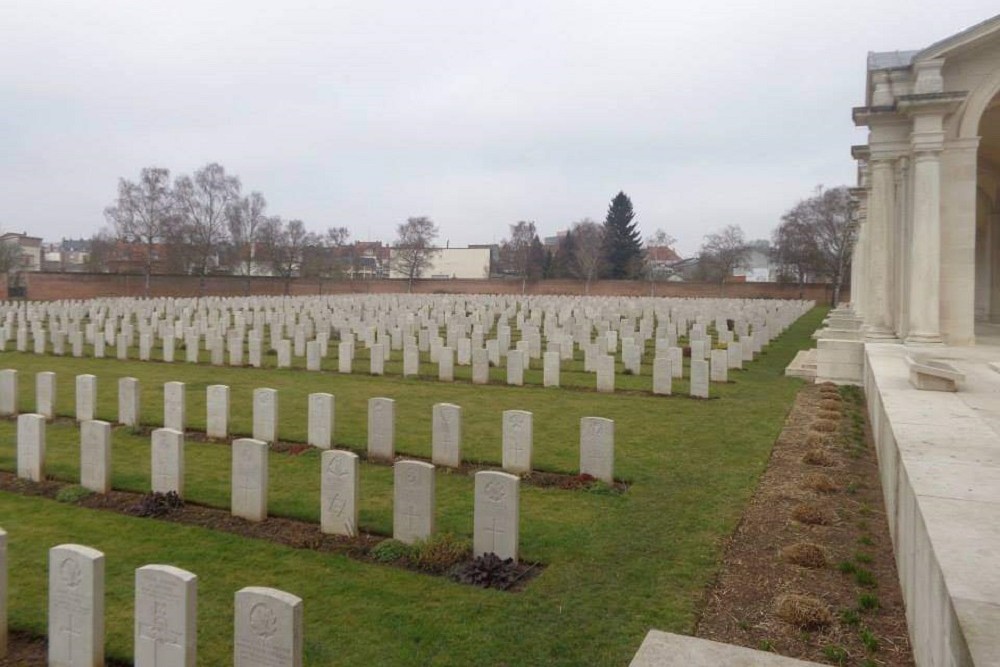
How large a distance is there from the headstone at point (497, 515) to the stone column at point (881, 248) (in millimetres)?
9949

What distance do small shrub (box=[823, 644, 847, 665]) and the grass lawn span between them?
72 cm

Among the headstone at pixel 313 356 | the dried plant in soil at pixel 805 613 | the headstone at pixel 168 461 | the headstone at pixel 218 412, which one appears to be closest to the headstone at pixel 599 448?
the dried plant in soil at pixel 805 613

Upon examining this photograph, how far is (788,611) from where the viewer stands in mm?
4121

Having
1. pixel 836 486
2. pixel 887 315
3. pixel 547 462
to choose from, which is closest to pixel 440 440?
pixel 547 462

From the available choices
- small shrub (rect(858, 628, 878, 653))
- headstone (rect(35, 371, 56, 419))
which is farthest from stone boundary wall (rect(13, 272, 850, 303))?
small shrub (rect(858, 628, 878, 653))

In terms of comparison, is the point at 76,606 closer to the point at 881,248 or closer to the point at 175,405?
the point at 175,405

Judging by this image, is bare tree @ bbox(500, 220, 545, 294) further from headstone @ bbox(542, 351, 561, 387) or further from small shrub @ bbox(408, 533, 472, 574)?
small shrub @ bbox(408, 533, 472, 574)

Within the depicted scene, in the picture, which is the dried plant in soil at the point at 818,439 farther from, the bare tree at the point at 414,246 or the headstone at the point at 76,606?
the bare tree at the point at 414,246

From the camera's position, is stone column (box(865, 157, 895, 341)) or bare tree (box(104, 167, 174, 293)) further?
bare tree (box(104, 167, 174, 293))

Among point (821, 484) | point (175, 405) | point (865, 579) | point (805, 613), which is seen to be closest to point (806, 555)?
point (865, 579)

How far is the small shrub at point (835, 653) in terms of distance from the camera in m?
3.67

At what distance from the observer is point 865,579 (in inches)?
180

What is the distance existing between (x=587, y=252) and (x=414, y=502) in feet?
202

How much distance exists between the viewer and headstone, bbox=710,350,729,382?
13695 millimetres
